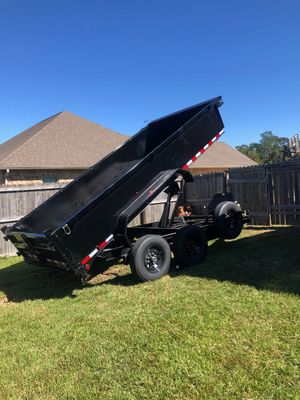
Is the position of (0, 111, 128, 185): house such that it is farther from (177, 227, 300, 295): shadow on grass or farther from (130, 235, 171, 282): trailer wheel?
(130, 235, 171, 282): trailer wheel

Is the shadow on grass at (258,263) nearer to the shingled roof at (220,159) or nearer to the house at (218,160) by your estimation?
the house at (218,160)

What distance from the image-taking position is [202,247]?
742 centimetres

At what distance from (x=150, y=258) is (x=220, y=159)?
2388cm

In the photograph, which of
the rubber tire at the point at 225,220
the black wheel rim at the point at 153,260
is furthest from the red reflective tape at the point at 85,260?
the rubber tire at the point at 225,220

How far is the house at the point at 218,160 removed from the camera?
26922 millimetres

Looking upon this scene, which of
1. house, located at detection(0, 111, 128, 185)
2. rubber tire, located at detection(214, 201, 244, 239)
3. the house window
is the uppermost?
house, located at detection(0, 111, 128, 185)

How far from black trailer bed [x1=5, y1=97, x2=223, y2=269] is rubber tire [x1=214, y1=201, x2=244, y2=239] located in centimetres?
149

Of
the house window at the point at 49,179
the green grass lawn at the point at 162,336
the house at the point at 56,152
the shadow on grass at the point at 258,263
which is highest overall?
the house at the point at 56,152

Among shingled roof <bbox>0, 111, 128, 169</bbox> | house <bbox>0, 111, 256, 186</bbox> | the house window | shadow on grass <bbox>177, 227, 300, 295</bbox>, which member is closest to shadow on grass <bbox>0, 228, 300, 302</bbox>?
shadow on grass <bbox>177, 227, 300, 295</bbox>

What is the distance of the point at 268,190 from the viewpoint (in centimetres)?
1213

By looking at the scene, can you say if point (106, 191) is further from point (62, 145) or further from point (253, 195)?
point (62, 145)

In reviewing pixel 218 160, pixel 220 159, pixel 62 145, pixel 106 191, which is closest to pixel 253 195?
pixel 106 191

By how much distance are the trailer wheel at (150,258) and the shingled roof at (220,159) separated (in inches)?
758

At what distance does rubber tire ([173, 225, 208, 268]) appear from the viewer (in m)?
7.04
